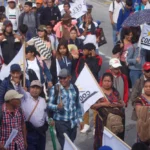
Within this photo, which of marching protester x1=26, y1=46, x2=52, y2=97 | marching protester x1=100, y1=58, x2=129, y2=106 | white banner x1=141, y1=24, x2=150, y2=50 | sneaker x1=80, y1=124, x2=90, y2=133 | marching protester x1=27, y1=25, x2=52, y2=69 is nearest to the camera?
marching protester x1=100, y1=58, x2=129, y2=106

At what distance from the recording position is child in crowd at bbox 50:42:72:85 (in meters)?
10.5

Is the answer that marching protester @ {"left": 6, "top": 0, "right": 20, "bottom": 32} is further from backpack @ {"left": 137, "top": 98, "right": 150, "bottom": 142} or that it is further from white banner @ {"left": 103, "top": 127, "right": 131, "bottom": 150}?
white banner @ {"left": 103, "top": 127, "right": 131, "bottom": 150}

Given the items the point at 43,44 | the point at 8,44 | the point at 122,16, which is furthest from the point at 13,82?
the point at 122,16

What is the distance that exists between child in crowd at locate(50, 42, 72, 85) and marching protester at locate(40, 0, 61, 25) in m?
4.97

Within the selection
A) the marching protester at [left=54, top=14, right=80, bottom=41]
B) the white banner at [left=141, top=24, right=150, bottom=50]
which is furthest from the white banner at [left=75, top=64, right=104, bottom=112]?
the marching protester at [left=54, top=14, right=80, bottom=41]

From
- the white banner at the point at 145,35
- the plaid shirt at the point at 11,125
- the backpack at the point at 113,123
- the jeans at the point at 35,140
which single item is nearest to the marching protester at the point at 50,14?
the white banner at the point at 145,35

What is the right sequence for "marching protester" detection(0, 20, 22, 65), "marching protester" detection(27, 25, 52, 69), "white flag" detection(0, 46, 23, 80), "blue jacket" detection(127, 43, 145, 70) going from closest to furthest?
"white flag" detection(0, 46, 23, 80) → "marching protester" detection(0, 20, 22, 65) → "blue jacket" detection(127, 43, 145, 70) → "marching protester" detection(27, 25, 52, 69)

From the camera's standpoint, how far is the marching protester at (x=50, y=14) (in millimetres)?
15543

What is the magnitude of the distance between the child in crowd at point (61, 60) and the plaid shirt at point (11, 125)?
2.96 m

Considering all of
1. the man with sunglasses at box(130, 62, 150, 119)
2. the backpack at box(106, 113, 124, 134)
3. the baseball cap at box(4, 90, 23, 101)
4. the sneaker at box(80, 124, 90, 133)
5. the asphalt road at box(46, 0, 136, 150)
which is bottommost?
the asphalt road at box(46, 0, 136, 150)

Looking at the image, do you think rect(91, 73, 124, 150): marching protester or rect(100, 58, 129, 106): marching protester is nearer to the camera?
rect(91, 73, 124, 150): marching protester

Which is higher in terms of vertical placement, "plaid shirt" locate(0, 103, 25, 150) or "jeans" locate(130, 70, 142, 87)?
"plaid shirt" locate(0, 103, 25, 150)

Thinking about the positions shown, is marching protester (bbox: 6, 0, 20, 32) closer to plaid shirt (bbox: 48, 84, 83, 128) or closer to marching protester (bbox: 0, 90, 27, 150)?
plaid shirt (bbox: 48, 84, 83, 128)

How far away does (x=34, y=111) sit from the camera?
8.13 m
